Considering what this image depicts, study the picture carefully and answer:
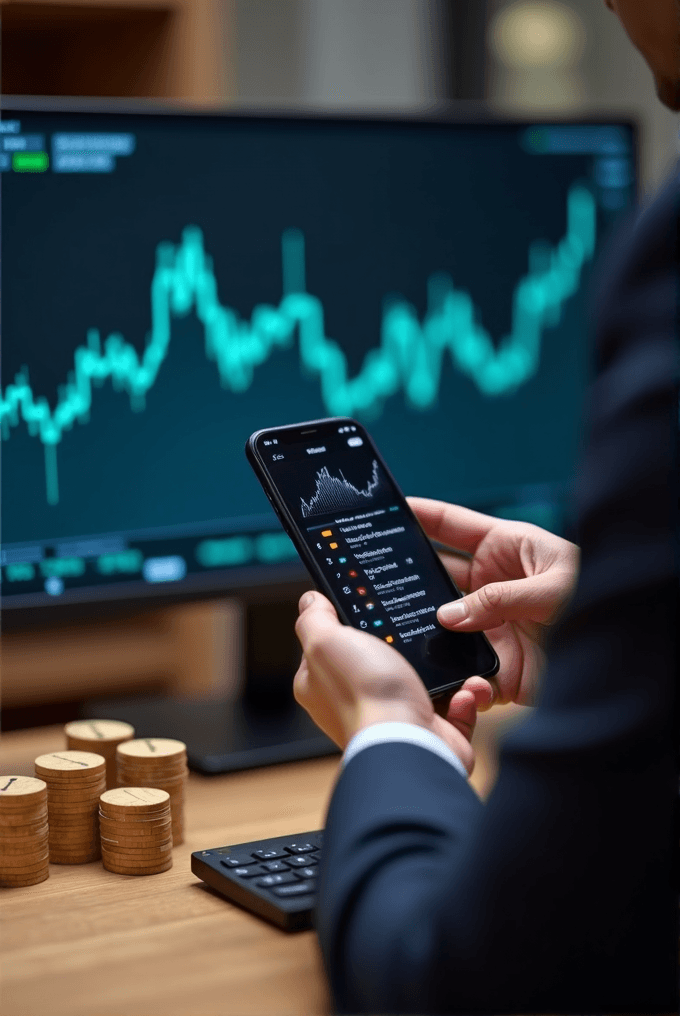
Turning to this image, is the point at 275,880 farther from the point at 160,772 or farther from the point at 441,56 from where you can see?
the point at 441,56

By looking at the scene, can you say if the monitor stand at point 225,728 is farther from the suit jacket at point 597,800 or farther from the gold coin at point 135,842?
the suit jacket at point 597,800

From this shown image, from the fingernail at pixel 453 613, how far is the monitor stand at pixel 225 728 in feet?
0.81

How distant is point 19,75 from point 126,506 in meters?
0.64

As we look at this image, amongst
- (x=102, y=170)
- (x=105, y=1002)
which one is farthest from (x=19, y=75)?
(x=105, y=1002)

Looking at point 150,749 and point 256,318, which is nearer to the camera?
point 150,749

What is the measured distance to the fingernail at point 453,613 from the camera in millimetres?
749

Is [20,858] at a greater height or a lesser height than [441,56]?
lesser

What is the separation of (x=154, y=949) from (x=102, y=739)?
217mm

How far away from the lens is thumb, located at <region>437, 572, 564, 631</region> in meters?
0.74

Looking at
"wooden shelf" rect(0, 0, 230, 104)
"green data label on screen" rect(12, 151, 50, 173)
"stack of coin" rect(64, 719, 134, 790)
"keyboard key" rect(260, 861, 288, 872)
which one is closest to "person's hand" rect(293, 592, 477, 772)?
"keyboard key" rect(260, 861, 288, 872)

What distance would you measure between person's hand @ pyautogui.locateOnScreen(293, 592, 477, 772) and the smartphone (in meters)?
0.06

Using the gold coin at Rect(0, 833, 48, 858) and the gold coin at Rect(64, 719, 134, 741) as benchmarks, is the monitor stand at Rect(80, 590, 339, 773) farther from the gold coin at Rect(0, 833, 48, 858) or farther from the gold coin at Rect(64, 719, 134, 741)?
the gold coin at Rect(0, 833, 48, 858)

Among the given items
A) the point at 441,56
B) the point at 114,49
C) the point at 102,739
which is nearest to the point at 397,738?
the point at 102,739

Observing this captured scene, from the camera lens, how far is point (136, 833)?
710 millimetres
